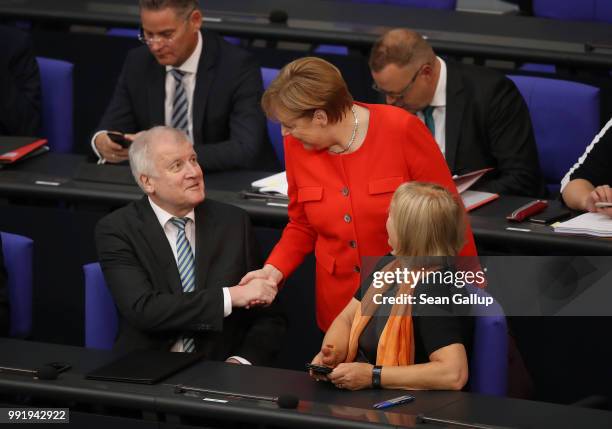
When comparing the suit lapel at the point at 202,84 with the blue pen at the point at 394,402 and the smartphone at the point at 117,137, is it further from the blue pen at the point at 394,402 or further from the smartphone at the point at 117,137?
the blue pen at the point at 394,402

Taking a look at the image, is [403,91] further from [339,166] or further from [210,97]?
[339,166]

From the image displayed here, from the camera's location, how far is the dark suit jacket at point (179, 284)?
361cm

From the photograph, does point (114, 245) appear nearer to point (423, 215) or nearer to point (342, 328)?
point (342, 328)

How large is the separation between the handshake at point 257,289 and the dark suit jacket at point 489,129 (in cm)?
120

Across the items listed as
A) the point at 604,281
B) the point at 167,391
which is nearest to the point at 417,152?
the point at 604,281

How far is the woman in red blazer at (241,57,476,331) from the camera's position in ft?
11.2

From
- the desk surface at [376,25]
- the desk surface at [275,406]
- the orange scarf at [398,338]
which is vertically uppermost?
the desk surface at [376,25]

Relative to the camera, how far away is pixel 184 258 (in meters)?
3.79

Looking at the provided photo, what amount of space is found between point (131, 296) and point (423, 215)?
1.01 m

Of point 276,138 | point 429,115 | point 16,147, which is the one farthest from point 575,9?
point 16,147

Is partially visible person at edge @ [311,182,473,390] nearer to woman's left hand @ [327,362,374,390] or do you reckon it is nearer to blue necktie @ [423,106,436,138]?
woman's left hand @ [327,362,374,390]

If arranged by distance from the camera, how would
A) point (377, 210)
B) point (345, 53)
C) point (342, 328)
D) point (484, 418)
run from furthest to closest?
point (345, 53)
point (377, 210)
point (342, 328)
point (484, 418)

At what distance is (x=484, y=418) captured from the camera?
2.84m

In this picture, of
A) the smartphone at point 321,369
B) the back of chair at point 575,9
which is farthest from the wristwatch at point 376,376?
the back of chair at point 575,9
